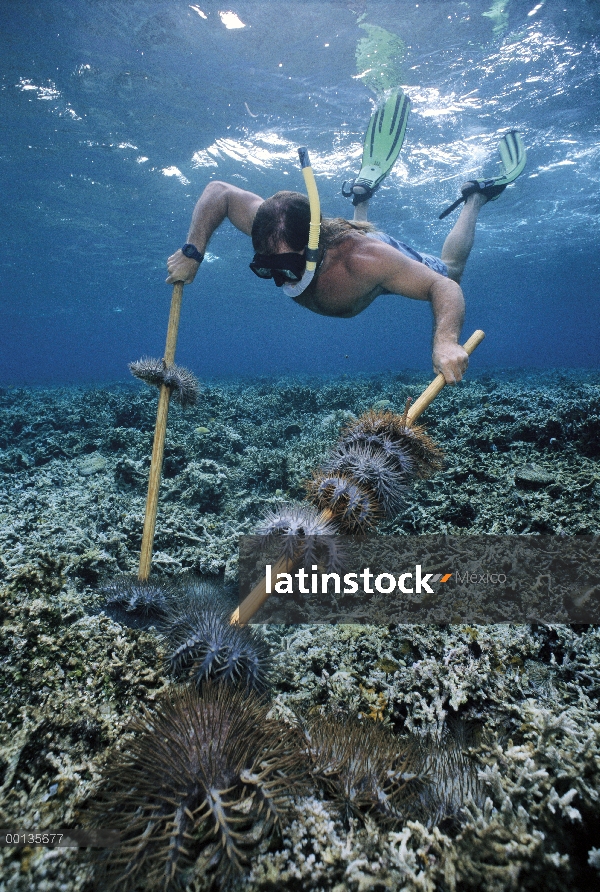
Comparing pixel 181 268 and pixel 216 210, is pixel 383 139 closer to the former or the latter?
pixel 216 210

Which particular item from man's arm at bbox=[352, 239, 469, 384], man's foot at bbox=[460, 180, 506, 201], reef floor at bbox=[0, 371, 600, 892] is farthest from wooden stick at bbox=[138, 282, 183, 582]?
man's foot at bbox=[460, 180, 506, 201]

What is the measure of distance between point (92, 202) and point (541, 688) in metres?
32.9

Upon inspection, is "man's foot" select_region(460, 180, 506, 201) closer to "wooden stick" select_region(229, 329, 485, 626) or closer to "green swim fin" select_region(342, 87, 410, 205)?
"green swim fin" select_region(342, 87, 410, 205)

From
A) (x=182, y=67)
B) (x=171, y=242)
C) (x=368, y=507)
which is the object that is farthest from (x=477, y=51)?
(x=171, y=242)

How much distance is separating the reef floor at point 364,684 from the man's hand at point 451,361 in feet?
6.16

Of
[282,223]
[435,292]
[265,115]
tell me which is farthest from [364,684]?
[265,115]

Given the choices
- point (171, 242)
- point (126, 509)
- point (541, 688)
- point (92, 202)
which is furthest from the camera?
point (171, 242)

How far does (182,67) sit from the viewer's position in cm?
1443

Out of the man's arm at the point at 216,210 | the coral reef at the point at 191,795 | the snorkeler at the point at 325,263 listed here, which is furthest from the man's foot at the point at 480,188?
the coral reef at the point at 191,795

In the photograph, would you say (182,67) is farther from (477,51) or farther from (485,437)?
(485,437)

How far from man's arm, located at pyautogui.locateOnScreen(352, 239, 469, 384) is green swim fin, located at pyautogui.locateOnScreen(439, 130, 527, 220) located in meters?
4.47

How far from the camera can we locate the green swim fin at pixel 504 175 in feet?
24.0

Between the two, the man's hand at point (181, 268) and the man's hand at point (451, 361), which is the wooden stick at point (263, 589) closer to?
the man's hand at point (451, 361)

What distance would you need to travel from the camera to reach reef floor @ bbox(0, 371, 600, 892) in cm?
141
